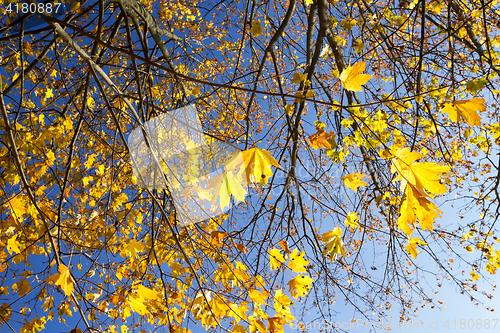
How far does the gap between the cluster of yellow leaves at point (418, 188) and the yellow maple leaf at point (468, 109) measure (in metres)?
0.34

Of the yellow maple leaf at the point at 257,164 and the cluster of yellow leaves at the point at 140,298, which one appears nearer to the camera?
the yellow maple leaf at the point at 257,164

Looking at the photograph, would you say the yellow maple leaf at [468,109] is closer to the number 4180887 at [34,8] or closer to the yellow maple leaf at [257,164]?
the yellow maple leaf at [257,164]

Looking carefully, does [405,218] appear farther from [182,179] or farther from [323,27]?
[323,27]

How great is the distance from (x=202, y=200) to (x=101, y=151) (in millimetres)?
2481

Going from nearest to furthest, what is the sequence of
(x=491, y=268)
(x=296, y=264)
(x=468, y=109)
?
(x=468, y=109)
(x=296, y=264)
(x=491, y=268)

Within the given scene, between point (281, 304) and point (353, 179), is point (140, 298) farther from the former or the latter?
point (353, 179)

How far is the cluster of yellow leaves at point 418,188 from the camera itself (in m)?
1.01

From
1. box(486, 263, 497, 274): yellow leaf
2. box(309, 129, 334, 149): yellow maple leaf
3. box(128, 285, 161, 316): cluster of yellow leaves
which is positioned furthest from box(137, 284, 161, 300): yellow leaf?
box(486, 263, 497, 274): yellow leaf

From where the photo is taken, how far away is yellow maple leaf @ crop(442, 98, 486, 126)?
117cm

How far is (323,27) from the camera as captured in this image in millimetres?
1841

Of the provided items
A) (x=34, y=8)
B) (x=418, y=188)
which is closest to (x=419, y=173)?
(x=418, y=188)

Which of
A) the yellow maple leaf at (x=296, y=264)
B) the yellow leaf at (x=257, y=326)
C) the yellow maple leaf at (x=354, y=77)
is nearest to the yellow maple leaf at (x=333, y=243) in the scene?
the yellow maple leaf at (x=296, y=264)

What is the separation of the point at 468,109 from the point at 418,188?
0.51 meters

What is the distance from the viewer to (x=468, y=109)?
1.23m
